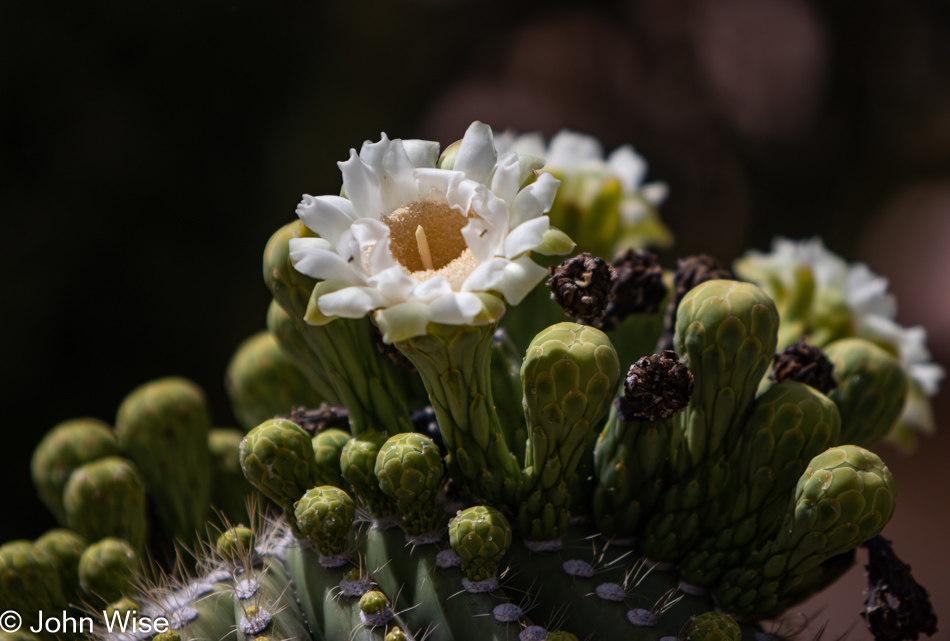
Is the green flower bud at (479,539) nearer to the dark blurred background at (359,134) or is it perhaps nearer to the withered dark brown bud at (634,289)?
the withered dark brown bud at (634,289)

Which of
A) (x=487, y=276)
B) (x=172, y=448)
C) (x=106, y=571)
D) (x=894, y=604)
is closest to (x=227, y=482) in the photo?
(x=172, y=448)

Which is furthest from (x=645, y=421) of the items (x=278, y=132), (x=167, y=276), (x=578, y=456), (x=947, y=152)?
(x=947, y=152)

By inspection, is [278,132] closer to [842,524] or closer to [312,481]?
[312,481]

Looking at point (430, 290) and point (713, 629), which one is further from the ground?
point (430, 290)

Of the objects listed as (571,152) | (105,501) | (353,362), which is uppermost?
(571,152)

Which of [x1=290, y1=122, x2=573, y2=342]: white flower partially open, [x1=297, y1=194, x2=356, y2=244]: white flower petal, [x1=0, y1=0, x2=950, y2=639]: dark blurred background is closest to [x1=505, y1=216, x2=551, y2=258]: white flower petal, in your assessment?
[x1=290, y1=122, x2=573, y2=342]: white flower partially open

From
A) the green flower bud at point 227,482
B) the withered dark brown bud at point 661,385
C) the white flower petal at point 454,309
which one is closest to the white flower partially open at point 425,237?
the white flower petal at point 454,309

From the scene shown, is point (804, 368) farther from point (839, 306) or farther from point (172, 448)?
point (172, 448)
